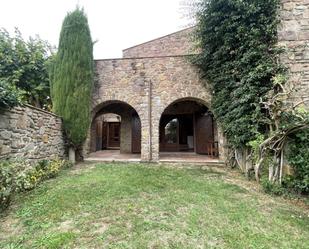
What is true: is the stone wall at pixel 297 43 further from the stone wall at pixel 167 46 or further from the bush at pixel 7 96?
the stone wall at pixel 167 46

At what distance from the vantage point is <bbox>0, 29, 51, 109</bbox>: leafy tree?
25.8ft

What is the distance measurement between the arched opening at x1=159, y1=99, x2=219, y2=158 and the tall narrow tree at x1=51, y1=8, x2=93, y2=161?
4.95 metres

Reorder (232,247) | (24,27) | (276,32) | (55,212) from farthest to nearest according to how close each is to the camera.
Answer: (24,27)
(276,32)
(55,212)
(232,247)

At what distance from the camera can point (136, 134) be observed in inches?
426

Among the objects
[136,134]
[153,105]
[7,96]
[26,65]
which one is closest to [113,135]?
[136,134]

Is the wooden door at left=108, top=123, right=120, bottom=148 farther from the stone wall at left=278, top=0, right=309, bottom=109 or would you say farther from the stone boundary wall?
the stone wall at left=278, top=0, right=309, bottom=109

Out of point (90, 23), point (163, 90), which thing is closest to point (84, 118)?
point (163, 90)

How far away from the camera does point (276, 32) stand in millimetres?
4992

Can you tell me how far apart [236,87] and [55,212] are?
5.65 metres

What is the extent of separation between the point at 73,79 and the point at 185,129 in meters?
7.24

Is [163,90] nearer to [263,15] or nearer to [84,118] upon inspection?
[84,118]

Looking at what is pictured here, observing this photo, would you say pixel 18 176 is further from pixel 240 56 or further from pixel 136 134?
pixel 136 134

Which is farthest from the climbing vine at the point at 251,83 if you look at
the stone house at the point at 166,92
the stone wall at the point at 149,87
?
the stone wall at the point at 149,87

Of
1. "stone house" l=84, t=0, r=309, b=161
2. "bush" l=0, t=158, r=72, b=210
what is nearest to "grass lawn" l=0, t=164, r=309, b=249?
"bush" l=0, t=158, r=72, b=210
